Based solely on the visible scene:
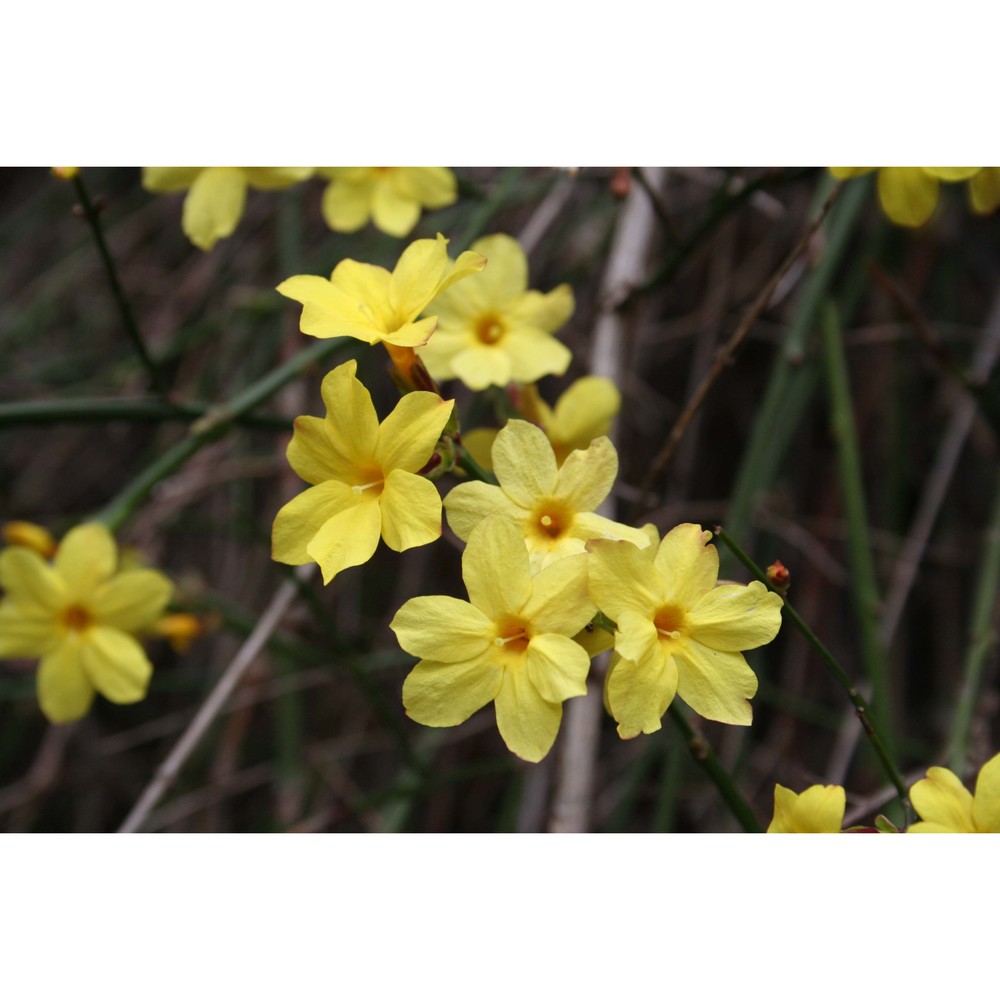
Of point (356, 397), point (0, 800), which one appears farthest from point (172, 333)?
point (356, 397)

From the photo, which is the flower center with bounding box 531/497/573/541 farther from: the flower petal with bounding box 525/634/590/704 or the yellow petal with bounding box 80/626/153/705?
the yellow petal with bounding box 80/626/153/705

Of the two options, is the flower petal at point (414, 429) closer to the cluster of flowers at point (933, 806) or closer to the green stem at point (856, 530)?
the cluster of flowers at point (933, 806)

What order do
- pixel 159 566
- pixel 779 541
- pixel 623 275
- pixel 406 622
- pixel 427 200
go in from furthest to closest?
pixel 159 566 < pixel 779 541 < pixel 623 275 < pixel 427 200 < pixel 406 622

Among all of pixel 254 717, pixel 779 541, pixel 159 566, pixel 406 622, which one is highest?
pixel 406 622

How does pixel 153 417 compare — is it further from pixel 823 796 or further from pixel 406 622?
pixel 823 796

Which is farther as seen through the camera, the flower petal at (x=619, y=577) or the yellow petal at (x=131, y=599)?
the yellow petal at (x=131, y=599)

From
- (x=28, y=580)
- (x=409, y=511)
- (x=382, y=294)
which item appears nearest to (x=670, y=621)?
(x=409, y=511)

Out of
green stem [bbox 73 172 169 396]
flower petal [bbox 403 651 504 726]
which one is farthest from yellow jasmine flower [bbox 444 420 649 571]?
green stem [bbox 73 172 169 396]

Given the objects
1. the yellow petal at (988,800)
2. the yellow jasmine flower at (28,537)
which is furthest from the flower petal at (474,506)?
the yellow jasmine flower at (28,537)
